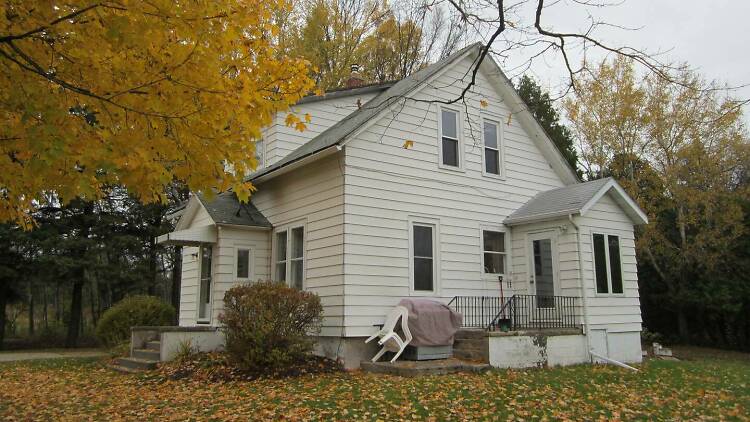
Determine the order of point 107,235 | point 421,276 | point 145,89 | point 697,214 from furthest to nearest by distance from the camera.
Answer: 1. point 107,235
2. point 697,214
3. point 421,276
4. point 145,89

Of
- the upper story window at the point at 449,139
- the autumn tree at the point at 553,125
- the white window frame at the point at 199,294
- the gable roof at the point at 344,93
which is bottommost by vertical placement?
the white window frame at the point at 199,294

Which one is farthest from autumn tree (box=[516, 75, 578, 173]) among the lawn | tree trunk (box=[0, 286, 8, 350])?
tree trunk (box=[0, 286, 8, 350])

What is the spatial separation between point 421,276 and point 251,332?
402 cm

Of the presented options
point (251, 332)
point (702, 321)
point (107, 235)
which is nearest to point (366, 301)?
point (251, 332)

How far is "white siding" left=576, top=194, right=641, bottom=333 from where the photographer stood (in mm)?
12672

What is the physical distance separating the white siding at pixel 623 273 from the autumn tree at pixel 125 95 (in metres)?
9.01

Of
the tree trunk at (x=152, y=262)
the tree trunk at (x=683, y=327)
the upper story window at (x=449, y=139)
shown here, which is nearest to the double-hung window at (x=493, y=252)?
the upper story window at (x=449, y=139)

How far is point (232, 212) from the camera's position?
13820 millimetres

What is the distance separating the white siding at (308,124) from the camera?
585 inches

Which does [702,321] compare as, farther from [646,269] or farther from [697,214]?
[697,214]

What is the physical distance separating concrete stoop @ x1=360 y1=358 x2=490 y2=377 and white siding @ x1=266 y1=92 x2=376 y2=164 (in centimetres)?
647

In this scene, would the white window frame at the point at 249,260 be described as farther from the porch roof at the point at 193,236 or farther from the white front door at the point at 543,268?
the white front door at the point at 543,268

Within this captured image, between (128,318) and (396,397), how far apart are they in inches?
423

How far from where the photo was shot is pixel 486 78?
579 inches
